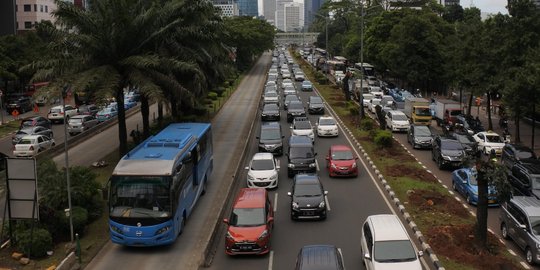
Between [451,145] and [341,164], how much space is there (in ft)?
24.0

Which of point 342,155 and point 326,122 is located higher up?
point 326,122

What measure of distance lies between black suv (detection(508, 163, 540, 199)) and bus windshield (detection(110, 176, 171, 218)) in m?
15.7

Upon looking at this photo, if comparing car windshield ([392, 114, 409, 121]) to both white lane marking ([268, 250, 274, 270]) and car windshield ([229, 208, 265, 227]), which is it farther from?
white lane marking ([268, 250, 274, 270])

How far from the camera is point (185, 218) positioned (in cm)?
2186

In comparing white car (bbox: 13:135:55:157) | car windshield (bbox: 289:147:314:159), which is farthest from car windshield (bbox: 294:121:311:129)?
white car (bbox: 13:135:55:157)

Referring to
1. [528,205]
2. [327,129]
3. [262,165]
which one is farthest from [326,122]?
[528,205]

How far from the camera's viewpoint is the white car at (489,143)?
36719 millimetres

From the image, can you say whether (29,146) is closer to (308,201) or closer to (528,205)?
(308,201)

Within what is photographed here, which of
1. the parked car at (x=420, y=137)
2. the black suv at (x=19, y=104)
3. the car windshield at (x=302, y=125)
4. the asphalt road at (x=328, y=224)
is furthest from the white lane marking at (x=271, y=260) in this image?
the black suv at (x=19, y=104)

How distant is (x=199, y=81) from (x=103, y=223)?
14812 millimetres

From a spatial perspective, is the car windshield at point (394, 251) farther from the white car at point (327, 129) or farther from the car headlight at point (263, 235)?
the white car at point (327, 129)

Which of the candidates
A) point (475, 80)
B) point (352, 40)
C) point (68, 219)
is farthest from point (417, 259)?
point (352, 40)

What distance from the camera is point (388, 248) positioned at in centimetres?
1634

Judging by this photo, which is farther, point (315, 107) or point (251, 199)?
point (315, 107)
